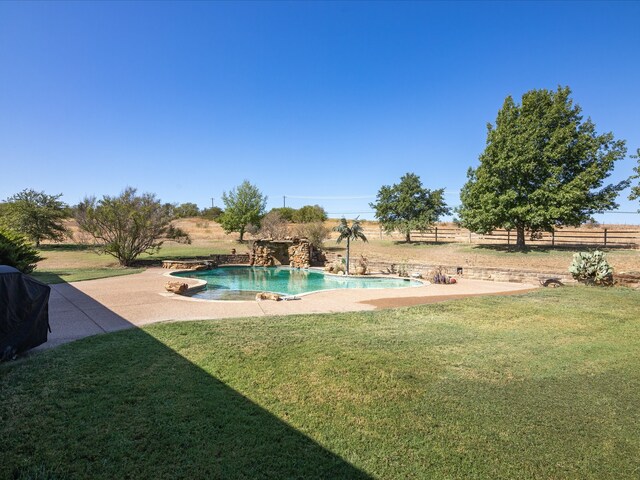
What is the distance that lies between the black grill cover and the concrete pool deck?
1.51ft

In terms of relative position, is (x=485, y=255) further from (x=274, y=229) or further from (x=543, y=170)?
(x=274, y=229)

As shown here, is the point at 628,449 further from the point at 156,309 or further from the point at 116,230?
the point at 116,230

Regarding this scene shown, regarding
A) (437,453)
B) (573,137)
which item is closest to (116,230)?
(437,453)

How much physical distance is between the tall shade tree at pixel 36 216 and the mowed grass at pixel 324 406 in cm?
2758

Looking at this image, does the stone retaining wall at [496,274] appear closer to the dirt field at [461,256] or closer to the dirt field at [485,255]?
the dirt field at [461,256]

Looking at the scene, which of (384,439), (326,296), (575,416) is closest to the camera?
(384,439)

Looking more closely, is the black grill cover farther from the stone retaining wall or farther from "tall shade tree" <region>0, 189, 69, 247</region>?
"tall shade tree" <region>0, 189, 69, 247</region>

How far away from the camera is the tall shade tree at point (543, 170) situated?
20062 mm

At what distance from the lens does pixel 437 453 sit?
298cm

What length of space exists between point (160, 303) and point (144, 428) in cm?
655

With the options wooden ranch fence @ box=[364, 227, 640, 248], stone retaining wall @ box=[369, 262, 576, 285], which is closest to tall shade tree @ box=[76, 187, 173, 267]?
stone retaining wall @ box=[369, 262, 576, 285]

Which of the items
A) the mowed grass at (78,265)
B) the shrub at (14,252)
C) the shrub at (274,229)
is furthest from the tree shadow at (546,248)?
the shrub at (14,252)

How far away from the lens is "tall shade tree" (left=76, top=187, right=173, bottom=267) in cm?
1802

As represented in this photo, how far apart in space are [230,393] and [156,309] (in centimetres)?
542
